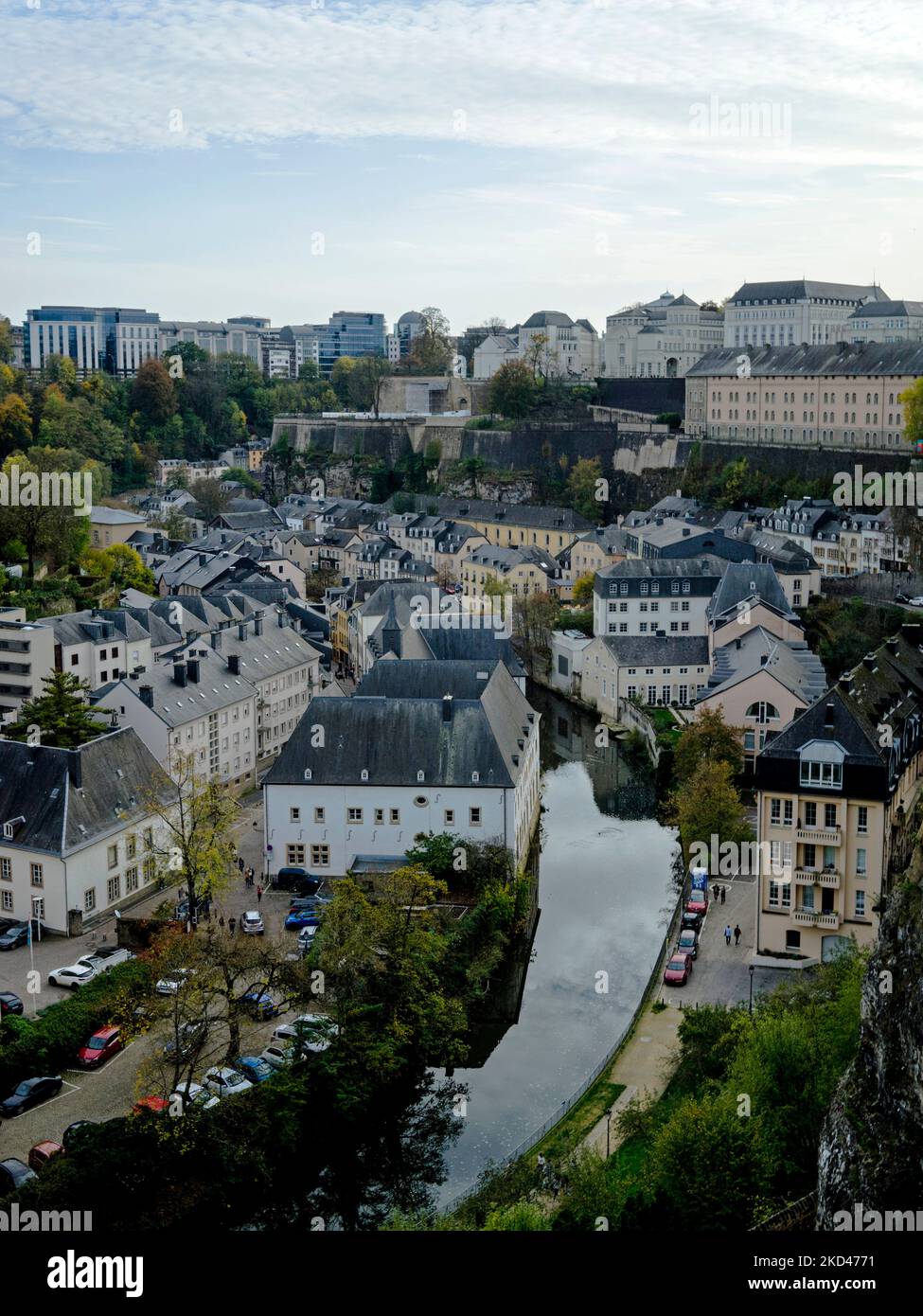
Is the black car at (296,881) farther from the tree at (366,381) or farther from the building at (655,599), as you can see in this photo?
the tree at (366,381)

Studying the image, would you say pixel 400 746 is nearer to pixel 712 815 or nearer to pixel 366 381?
pixel 712 815

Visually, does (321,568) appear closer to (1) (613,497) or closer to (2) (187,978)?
(1) (613,497)

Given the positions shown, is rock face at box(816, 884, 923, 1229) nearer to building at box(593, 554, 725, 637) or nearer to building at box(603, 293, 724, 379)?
building at box(593, 554, 725, 637)

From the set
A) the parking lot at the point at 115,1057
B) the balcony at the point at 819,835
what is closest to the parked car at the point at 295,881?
the parking lot at the point at 115,1057

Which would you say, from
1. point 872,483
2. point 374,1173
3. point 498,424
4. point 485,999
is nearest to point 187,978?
point 374,1173

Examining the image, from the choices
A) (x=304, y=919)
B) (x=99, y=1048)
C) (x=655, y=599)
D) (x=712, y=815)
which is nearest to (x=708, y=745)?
(x=712, y=815)

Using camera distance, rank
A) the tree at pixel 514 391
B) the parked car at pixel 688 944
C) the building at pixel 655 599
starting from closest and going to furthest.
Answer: the parked car at pixel 688 944
the building at pixel 655 599
the tree at pixel 514 391
